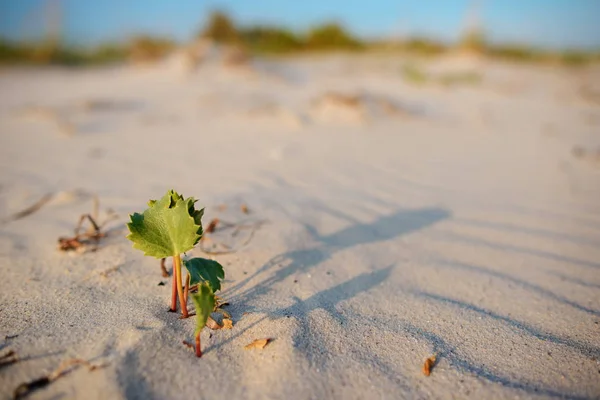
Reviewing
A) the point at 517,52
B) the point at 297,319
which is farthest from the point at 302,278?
the point at 517,52

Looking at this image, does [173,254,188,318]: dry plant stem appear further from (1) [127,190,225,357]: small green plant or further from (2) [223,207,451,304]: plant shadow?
(2) [223,207,451,304]: plant shadow

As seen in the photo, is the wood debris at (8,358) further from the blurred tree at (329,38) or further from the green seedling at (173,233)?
the blurred tree at (329,38)

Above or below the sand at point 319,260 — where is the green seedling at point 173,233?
above

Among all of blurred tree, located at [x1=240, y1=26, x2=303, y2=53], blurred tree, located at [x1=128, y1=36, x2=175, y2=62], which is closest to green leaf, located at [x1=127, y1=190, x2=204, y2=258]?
blurred tree, located at [x1=128, y1=36, x2=175, y2=62]

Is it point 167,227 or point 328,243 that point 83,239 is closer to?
point 167,227

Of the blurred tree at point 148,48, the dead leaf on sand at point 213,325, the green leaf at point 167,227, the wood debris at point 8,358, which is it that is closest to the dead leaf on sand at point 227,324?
the dead leaf on sand at point 213,325

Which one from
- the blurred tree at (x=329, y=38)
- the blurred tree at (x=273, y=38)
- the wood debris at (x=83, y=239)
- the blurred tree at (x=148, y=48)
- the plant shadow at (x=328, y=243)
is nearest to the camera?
the plant shadow at (x=328, y=243)
